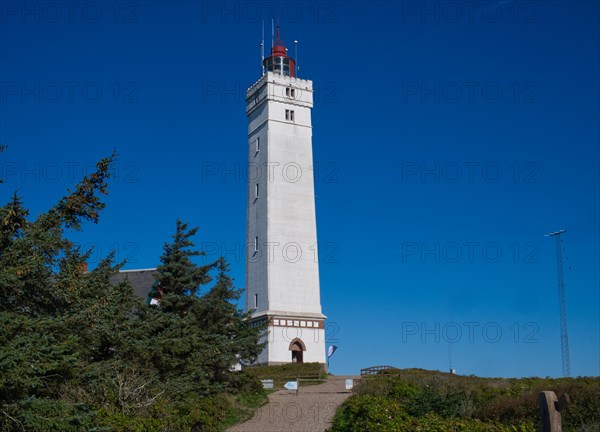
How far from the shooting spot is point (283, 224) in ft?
140

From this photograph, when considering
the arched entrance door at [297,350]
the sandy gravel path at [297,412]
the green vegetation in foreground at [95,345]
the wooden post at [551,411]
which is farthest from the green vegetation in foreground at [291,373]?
the wooden post at [551,411]

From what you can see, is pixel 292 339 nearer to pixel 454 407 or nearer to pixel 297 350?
pixel 297 350

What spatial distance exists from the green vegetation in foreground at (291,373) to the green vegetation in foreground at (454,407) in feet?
28.6

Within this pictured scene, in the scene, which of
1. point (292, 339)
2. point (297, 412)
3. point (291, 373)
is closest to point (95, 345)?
point (297, 412)

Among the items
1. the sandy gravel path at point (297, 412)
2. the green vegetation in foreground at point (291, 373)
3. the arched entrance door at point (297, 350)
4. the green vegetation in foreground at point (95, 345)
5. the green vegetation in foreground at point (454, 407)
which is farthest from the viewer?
the arched entrance door at point (297, 350)

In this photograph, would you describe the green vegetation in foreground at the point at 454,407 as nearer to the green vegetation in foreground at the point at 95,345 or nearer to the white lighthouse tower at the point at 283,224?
the green vegetation in foreground at the point at 95,345

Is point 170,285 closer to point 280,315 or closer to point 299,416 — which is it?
point 299,416

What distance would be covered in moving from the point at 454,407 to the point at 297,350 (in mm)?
22008

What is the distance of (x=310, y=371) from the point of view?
116ft

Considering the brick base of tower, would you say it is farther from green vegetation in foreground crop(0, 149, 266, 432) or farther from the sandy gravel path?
green vegetation in foreground crop(0, 149, 266, 432)

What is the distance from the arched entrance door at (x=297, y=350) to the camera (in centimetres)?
4103

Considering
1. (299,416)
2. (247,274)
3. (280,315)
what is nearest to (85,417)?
(299,416)

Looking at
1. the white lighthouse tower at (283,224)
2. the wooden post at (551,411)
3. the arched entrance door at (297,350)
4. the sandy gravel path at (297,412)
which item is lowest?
the sandy gravel path at (297,412)

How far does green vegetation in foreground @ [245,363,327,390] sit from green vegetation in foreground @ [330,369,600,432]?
343 inches
